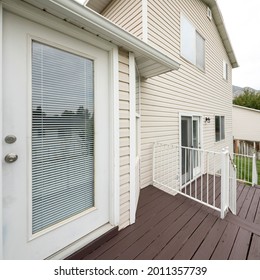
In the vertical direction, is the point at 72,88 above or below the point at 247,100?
below

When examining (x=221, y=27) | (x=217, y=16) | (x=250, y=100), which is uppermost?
(x=217, y=16)

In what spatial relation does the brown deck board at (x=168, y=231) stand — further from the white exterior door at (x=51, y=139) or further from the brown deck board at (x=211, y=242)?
the white exterior door at (x=51, y=139)

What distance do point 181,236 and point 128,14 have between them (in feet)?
14.9

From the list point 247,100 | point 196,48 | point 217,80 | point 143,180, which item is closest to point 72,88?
point 143,180

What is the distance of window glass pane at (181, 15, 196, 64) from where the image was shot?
16.8ft

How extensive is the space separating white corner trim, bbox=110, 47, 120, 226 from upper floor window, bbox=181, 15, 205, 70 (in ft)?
12.2

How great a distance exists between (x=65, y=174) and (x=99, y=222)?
0.72 meters

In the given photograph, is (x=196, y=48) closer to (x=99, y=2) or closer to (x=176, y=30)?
(x=176, y=30)

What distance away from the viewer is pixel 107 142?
2.11 metres

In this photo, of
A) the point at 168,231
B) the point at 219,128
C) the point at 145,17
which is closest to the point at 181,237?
the point at 168,231

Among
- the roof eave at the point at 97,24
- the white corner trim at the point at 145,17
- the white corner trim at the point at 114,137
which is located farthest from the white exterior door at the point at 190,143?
the white corner trim at the point at 114,137

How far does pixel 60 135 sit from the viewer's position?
5.54 feet

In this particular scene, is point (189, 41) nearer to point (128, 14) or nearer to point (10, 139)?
point (128, 14)

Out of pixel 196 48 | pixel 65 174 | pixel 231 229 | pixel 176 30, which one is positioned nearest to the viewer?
pixel 65 174
